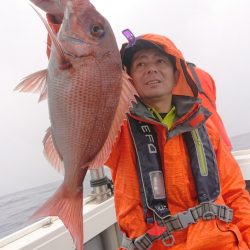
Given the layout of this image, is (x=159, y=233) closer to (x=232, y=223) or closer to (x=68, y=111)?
(x=232, y=223)

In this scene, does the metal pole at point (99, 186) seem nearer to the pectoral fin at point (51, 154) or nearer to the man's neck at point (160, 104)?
Answer: the man's neck at point (160, 104)

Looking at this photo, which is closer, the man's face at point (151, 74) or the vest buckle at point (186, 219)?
the vest buckle at point (186, 219)

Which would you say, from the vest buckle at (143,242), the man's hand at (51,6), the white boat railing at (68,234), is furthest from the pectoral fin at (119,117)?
the white boat railing at (68,234)

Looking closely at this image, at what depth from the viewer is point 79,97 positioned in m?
1.66

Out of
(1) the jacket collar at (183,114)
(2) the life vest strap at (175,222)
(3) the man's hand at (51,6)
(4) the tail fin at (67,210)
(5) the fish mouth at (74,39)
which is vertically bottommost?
(2) the life vest strap at (175,222)

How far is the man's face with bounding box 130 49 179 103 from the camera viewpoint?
2.96 m

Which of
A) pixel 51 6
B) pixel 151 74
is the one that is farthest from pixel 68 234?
pixel 51 6

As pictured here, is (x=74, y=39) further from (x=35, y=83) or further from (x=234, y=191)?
(x=234, y=191)

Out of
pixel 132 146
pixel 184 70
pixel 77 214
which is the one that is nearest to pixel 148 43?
pixel 184 70

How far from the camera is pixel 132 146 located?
9.11 ft

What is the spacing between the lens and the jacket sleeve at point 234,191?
9.48 ft

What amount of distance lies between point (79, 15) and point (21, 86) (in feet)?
1.34

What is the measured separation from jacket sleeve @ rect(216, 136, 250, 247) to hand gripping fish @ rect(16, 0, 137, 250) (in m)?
1.54

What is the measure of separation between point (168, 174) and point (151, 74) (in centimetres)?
79
